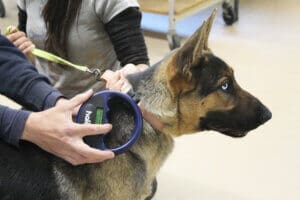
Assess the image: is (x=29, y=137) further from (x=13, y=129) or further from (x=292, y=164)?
(x=292, y=164)

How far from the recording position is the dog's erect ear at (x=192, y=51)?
40.4 inches

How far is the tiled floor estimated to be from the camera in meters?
1.81

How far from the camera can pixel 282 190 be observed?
1.79 meters

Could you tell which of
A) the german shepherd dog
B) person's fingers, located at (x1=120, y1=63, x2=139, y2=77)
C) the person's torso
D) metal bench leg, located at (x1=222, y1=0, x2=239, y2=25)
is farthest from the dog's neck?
metal bench leg, located at (x1=222, y1=0, x2=239, y2=25)

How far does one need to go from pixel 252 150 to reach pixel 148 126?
100 centimetres

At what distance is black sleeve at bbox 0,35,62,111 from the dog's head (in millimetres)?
267

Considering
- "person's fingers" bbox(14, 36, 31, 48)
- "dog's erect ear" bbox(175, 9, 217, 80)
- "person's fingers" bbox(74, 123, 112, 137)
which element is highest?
"dog's erect ear" bbox(175, 9, 217, 80)

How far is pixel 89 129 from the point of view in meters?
0.98

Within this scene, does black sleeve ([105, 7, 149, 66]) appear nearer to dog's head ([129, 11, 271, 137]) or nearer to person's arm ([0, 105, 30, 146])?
dog's head ([129, 11, 271, 137])

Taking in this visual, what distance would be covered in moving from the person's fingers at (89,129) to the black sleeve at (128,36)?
0.48 meters

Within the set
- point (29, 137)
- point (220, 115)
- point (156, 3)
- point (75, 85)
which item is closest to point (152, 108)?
point (220, 115)

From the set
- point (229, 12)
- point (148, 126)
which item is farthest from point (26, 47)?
point (229, 12)

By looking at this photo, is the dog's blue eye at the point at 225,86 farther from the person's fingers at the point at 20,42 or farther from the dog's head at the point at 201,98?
the person's fingers at the point at 20,42

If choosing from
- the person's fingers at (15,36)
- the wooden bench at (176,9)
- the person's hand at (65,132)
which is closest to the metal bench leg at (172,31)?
the wooden bench at (176,9)
